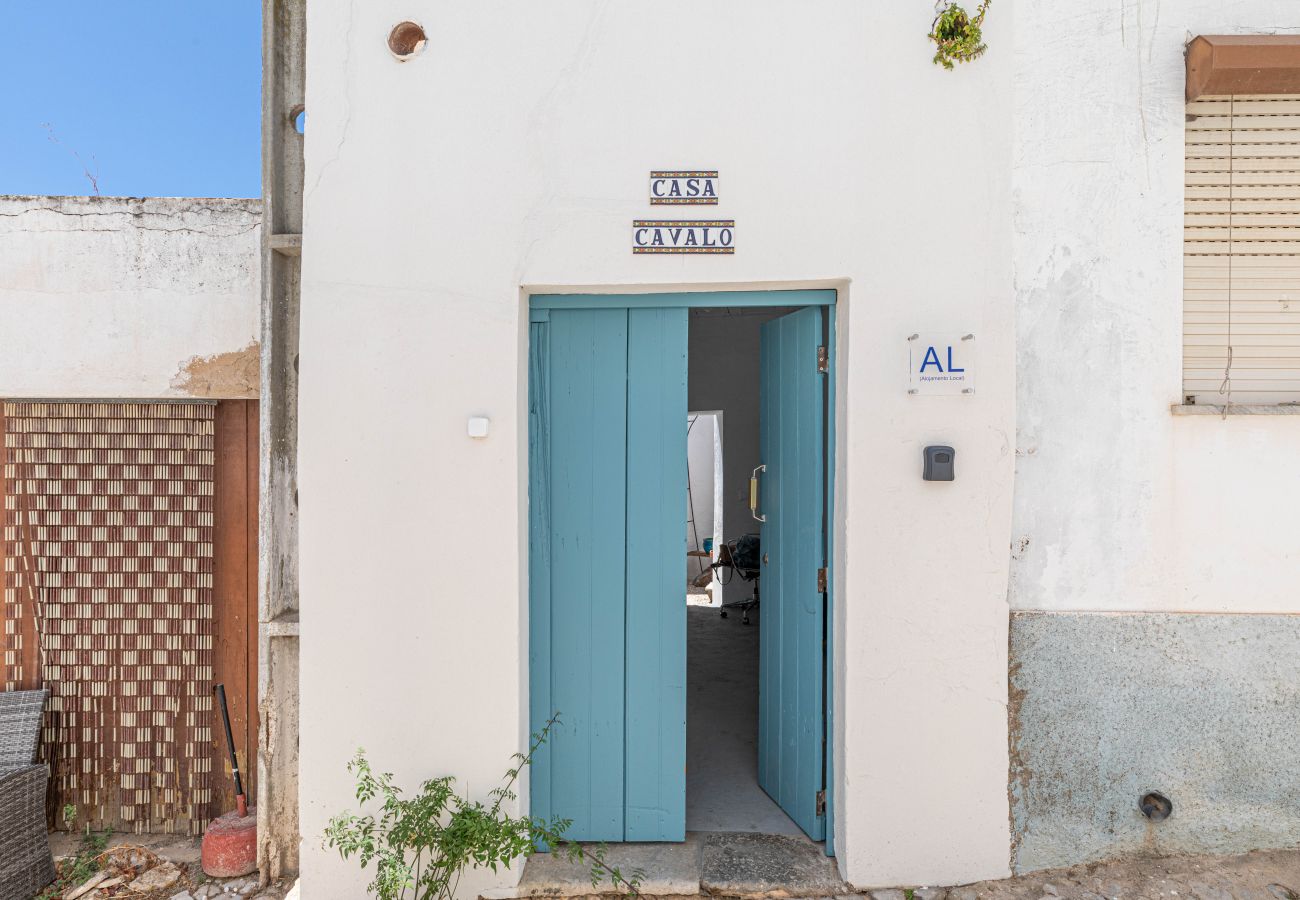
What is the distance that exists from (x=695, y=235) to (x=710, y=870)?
2.74m

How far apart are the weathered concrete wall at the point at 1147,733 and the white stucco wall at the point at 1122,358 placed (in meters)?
0.18

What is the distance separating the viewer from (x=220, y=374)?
11.7 feet

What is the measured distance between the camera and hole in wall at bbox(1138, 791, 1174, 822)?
2924 mm

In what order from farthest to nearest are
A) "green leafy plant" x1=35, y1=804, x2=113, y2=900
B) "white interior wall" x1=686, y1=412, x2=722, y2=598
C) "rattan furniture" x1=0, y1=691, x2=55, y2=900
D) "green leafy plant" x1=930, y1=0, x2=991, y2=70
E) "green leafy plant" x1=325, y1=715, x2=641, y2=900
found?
"white interior wall" x1=686, y1=412, x2=722, y2=598
"green leafy plant" x1=35, y1=804, x2=113, y2=900
"rattan furniture" x1=0, y1=691, x2=55, y2=900
"green leafy plant" x1=930, y1=0, x2=991, y2=70
"green leafy plant" x1=325, y1=715, x2=641, y2=900

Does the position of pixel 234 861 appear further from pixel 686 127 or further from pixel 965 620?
pixel 686 127

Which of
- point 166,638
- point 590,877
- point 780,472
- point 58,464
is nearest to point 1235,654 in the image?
point 780,472

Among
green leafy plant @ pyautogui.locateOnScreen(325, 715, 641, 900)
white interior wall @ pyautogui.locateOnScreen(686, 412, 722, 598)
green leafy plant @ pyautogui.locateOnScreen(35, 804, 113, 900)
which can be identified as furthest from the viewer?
white interior wall @ pyautogui.locateOnScreen(686, 412, 722, 598)

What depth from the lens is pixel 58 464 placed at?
142 inches

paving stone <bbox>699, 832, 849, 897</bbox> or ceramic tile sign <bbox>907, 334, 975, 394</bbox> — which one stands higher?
ceramic tile sign <bbox>907, 334, 975, 394</bbox>

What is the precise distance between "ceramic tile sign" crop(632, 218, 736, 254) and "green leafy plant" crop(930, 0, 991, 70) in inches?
43.6

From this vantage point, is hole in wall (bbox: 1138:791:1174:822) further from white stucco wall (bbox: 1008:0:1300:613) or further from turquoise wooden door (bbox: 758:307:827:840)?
turquoise wooden door (bbox: 758:307:827:840)

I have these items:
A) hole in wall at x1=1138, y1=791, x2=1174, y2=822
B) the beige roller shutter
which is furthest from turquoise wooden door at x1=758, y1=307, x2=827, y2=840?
the beige roller shutter

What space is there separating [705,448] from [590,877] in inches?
328

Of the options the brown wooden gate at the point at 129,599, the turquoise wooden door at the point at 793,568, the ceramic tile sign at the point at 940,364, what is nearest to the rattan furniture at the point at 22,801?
the brown wooden gate at the point at 129,599
